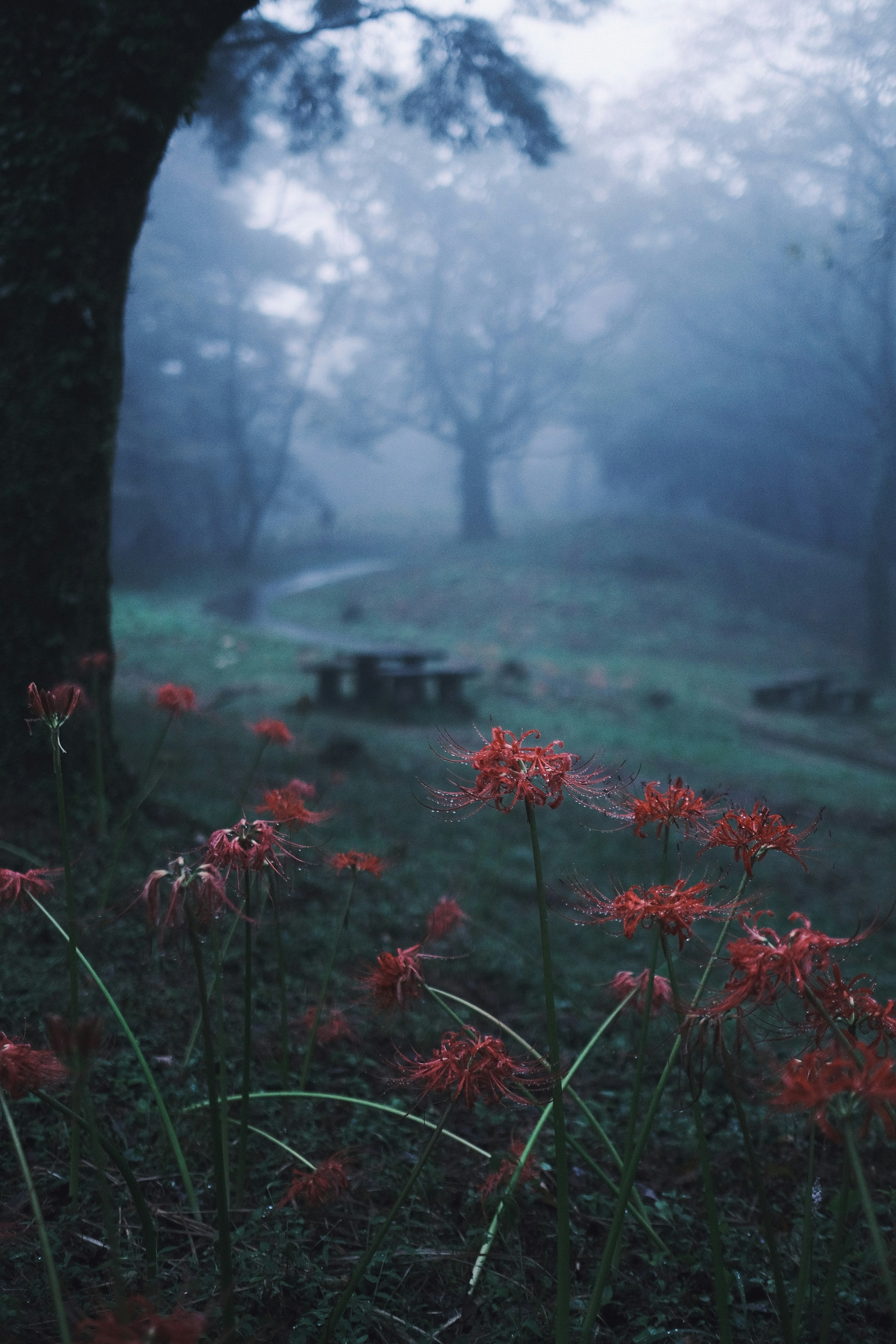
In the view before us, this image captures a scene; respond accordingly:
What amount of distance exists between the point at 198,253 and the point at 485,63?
837 inches

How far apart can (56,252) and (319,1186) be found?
3.70 metres

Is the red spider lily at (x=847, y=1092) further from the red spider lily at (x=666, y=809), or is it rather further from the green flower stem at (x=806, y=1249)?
the red spider lily at (x=666, y=809)

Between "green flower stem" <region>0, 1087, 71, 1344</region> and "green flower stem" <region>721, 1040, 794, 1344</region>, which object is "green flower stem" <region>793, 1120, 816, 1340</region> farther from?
"green flower stem" <region>0, 1087, 71, 1344</region>

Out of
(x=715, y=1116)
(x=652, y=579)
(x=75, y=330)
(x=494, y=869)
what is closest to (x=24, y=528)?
(x=75, y=330)

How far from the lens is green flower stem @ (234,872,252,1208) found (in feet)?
4.68

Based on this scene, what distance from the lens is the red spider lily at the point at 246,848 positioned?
4.45 ft

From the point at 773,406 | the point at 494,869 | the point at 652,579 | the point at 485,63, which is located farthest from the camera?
the point at 773,406

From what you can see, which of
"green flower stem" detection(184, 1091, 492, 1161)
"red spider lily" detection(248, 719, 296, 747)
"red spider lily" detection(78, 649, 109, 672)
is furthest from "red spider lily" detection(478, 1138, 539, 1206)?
"red spider lily" detection(78, 649, 109, 672)

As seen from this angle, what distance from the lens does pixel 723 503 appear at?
29188mm

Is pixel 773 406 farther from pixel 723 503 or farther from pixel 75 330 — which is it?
pixel 75 330

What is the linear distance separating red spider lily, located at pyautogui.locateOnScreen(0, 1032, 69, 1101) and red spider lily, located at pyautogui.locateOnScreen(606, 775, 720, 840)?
1079 mm

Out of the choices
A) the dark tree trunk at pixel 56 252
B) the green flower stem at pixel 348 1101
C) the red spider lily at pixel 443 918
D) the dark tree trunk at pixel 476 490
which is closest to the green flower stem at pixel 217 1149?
the green flower stem at pixel 348 1101

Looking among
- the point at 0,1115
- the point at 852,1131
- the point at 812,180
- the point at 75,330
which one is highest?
the point at 812,180

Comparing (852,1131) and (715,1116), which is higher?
(852,1131)
